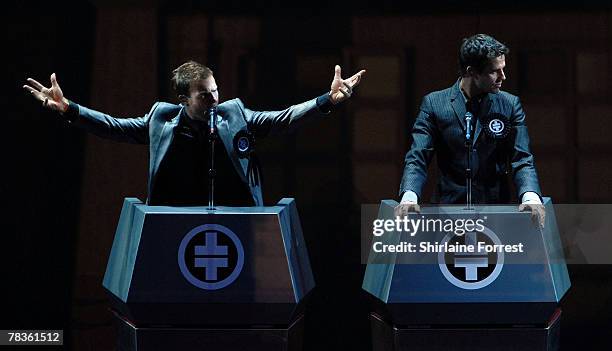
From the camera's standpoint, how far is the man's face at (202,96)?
4204 mm

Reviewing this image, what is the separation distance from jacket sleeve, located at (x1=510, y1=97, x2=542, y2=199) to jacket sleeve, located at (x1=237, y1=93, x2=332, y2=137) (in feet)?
2.39

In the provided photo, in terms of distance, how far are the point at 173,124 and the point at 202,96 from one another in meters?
0.15

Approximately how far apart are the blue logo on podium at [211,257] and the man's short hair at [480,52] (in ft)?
3.84

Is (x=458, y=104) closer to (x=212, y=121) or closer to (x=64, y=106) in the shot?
(x=212, y=121)

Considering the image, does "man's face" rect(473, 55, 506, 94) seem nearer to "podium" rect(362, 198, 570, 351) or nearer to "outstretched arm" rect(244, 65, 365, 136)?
"outstretched arm" rect(244, 65, 365, 136)

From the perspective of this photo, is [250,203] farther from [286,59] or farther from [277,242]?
[286,59]

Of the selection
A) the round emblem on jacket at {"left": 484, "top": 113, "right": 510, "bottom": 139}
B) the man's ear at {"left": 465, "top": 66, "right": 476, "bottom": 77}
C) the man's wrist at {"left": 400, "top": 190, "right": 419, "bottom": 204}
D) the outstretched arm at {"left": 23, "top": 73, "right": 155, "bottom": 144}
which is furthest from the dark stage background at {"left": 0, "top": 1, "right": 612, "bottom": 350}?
the round emblem on jacket at {"left": 484, "top": 113, "right": 510, "bottom": 139}

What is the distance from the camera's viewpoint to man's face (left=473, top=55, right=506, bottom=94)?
13.8 ft

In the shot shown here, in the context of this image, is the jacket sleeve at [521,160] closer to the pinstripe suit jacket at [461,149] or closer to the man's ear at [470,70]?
the pinstripe suit jacket at [461,149]

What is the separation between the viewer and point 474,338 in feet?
12.2

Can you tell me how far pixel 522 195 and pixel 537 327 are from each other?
1.72 feet

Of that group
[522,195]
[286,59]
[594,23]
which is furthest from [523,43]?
[522,195]

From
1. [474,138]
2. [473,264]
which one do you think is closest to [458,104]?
[474,138]

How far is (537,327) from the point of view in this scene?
12.2 feet
